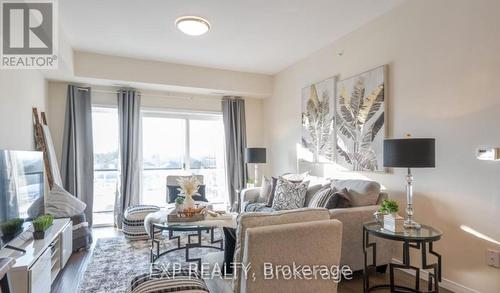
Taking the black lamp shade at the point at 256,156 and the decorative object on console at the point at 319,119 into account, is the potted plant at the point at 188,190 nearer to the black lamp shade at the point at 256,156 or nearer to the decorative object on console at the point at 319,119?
the black lamp shade at the point at 256,156

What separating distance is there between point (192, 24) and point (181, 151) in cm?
288

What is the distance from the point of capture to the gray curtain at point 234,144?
5.84m

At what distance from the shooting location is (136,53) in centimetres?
453

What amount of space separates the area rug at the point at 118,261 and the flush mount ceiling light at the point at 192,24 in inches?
107

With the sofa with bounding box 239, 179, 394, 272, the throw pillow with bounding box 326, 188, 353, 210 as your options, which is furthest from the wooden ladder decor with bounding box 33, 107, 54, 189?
the sofa with bounding box 239, 179, 394, 272

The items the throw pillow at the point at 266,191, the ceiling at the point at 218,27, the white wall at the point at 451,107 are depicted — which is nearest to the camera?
the white wall at the point at 451,107

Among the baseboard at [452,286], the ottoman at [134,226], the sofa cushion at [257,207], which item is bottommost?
the baseboard at [452,286]

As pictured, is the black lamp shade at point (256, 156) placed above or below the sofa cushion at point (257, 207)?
above

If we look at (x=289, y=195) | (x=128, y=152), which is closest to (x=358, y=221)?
(x=289, y=195)

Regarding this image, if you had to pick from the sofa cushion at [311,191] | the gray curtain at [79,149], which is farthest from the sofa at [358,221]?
the gray curtain at [79,149]

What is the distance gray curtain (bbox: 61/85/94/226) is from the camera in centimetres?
470

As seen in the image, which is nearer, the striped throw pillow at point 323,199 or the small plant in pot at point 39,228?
the small plant in pot at point 39,228

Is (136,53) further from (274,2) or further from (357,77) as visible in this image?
(357,77)

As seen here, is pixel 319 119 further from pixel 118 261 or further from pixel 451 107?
pixel 118 261
